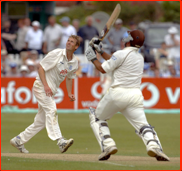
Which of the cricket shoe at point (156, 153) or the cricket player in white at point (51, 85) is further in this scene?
the cricket player in white at point (51, 85)

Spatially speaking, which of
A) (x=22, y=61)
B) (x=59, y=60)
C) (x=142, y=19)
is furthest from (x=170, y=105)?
(x=142, y=19)

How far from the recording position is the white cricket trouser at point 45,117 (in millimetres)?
7504

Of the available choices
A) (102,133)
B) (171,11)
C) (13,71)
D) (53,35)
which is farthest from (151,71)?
(171,11)

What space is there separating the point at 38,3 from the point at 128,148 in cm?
1414

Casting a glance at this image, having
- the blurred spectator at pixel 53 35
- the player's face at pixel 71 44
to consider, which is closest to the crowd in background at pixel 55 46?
the blurred spectator at pixel 53 35

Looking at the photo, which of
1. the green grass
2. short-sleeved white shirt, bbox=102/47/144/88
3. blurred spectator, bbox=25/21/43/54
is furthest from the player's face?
blurred spectator, bbox=25/21/43/54

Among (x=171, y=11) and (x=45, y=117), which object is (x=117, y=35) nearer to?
(x=45, y=117)

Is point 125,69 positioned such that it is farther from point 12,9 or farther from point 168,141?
point 12,9

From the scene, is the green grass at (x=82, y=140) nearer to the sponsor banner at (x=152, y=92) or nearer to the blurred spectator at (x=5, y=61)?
the sponsor banner at (x=152, y=92)

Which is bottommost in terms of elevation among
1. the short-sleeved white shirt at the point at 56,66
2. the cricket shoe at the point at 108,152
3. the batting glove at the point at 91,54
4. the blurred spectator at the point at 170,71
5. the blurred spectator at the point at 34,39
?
the blurred spectator at the point at 170,71

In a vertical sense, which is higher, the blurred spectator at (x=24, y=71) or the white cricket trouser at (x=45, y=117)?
the white cricket trouser at (x=45, y=117)

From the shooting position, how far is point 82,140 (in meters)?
9.76

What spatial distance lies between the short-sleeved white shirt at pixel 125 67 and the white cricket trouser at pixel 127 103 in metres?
0.10

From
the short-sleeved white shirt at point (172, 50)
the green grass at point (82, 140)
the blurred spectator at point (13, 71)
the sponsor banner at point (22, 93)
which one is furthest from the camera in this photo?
the short-sleeved white shirt at point (172, 50)
